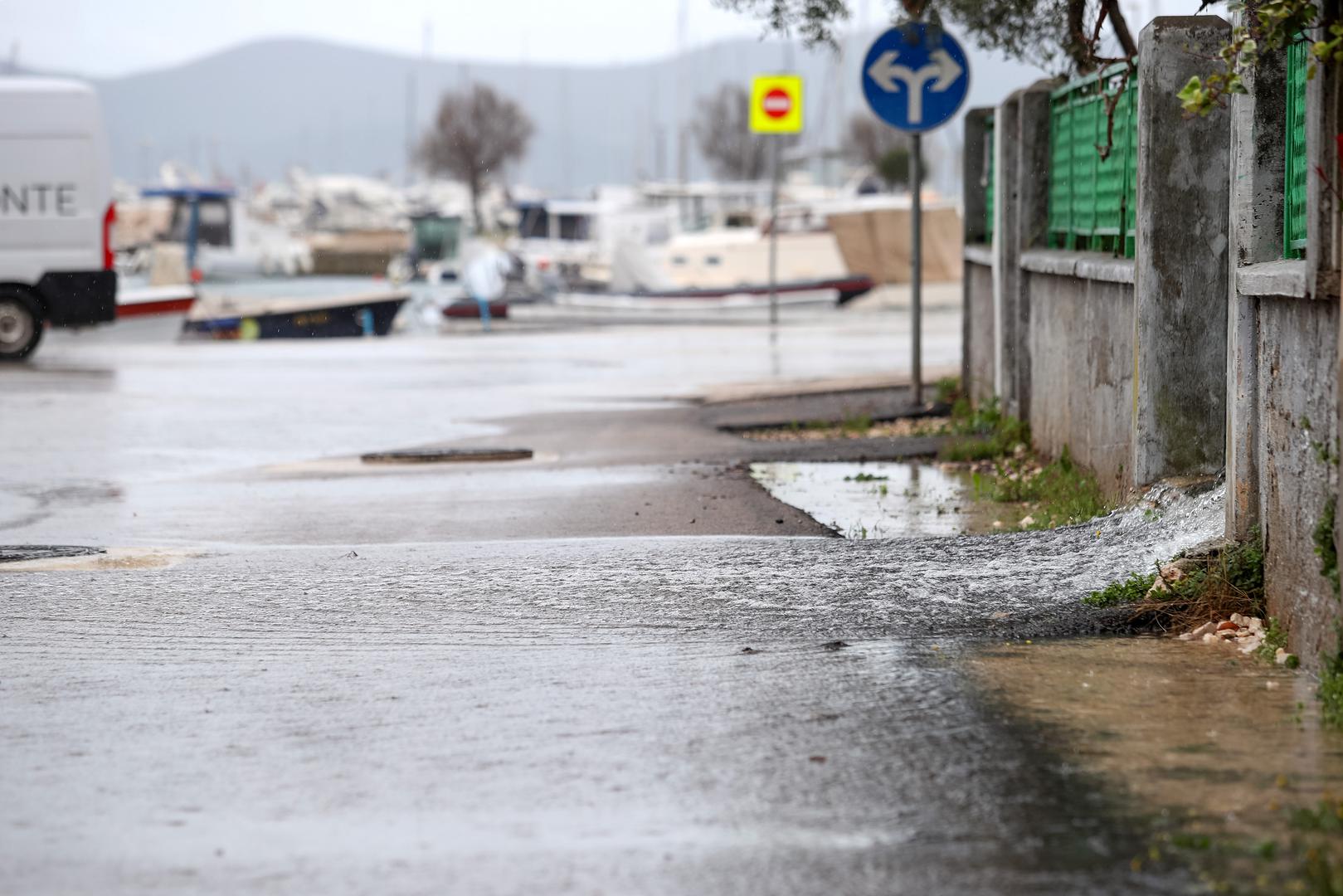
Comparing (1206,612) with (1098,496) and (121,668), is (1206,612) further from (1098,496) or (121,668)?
(121,668)

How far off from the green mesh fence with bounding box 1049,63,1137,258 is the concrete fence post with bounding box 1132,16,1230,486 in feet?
1.48

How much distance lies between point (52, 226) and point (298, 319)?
9.89 m

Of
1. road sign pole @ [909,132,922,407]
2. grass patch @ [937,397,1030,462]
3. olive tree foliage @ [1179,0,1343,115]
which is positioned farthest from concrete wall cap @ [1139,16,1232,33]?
road sign pole @ [909,132,922,407]

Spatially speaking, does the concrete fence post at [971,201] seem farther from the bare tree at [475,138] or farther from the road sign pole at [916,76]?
the bare tree at [475,138]

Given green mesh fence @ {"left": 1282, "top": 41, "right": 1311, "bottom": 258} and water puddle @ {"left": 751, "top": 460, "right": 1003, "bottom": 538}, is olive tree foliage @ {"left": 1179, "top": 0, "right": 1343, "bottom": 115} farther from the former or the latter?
water puddle @ {"left": 751, "top": 460, "right": 1003, "bottom": 538}

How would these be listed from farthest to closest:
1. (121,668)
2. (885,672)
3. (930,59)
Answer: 1. (930,59)
2. (121,668)
3. (885,672)

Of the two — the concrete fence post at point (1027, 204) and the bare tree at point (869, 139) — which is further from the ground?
the bare tree at point (869, 139)

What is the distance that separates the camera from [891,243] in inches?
1654

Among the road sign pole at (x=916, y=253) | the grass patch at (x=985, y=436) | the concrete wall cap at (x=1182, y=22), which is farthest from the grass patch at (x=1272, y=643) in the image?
the road sign pole at (x=916, y=253)

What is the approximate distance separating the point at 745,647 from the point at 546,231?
56.6 meters

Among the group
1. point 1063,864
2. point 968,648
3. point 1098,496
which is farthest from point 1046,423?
point 1063,864

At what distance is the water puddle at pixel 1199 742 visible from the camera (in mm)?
3422

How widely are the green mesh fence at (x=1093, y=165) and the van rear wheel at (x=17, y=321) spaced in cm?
1473

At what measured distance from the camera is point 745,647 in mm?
5344
